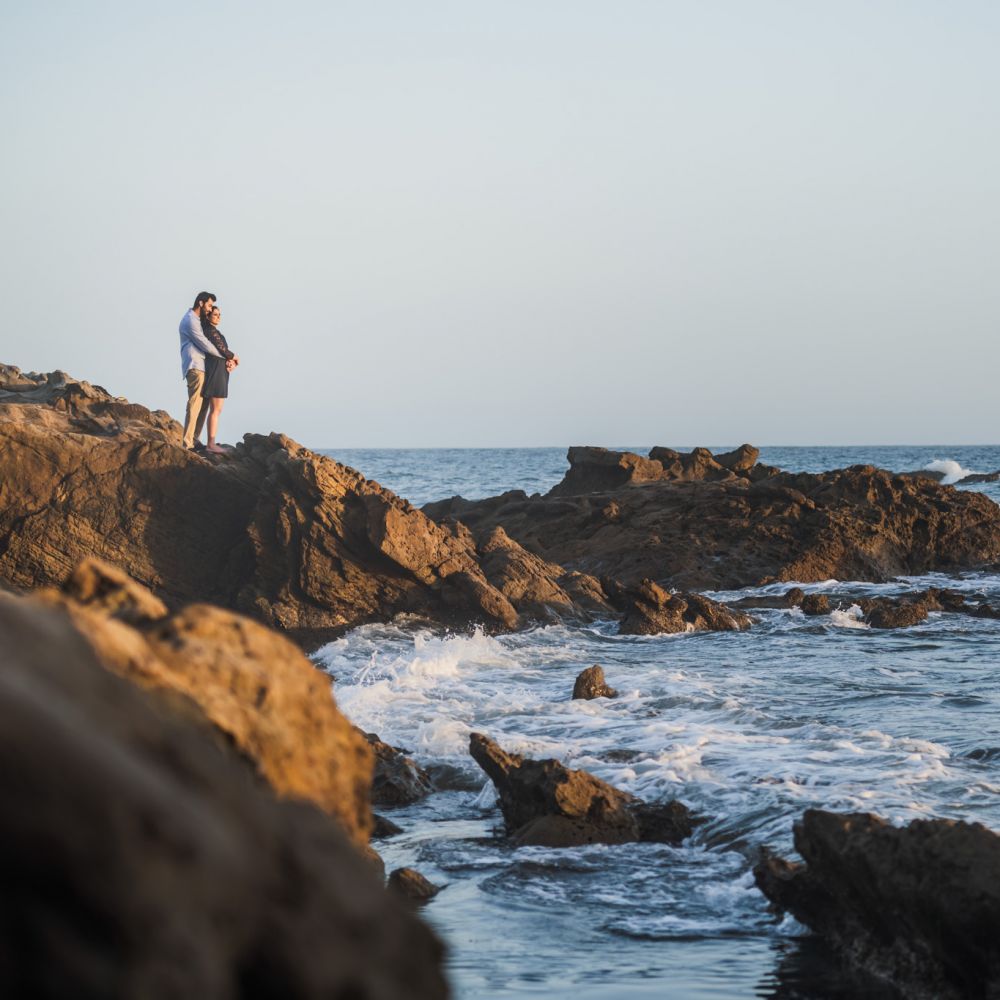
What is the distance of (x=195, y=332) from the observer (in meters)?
16.4

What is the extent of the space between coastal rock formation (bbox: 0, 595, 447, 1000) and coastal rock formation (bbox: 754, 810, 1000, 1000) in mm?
3596

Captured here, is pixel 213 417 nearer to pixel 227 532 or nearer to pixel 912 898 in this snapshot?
pixel 227 532

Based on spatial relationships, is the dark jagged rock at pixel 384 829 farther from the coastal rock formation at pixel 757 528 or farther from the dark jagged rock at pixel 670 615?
the coastal rock formation at pixel 757 528

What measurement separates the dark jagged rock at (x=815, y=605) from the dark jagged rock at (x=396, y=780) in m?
10.8

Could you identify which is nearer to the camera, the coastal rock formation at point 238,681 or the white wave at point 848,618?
the coastal rock formation at point 238,681

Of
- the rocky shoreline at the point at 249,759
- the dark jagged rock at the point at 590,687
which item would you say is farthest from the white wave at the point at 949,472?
the dark jagged rock at the point at 590,687

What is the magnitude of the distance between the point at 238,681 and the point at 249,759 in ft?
0.62

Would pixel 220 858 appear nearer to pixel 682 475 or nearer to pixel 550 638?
pixel 550 638

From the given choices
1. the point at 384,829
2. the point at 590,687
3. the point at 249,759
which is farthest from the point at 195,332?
the point at 249,759

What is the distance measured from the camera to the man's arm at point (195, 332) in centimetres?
1641

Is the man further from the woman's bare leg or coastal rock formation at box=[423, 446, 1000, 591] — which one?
coastal rock formation at box=[423, 446, 1000, 591]

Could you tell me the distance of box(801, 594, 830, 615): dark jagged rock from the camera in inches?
770

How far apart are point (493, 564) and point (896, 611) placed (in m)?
6.04

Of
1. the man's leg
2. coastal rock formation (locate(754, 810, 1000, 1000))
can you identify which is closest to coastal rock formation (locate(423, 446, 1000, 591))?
the man's leg
